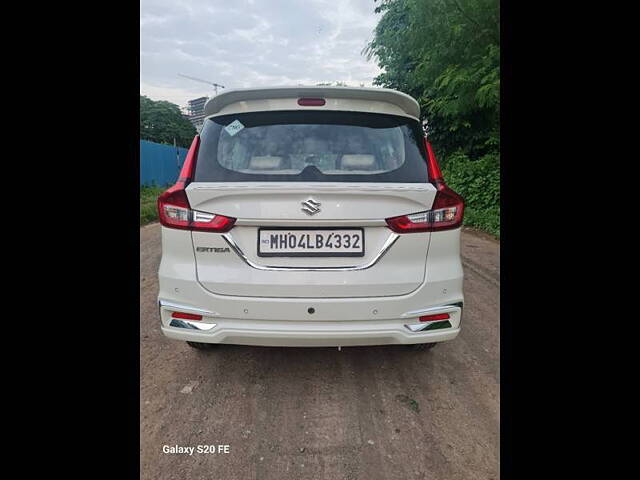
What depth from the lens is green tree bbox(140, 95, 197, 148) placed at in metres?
40.1

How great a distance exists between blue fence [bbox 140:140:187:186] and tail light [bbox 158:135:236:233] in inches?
496

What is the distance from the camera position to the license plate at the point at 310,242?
1789 millimetres

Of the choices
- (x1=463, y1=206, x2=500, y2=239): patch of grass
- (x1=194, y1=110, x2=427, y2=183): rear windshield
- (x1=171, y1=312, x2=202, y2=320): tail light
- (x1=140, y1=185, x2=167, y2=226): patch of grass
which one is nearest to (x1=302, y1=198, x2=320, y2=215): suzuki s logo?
(x1=194, y1=110, x2=427, y2=183): rear windshield

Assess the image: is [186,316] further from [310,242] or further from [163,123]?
[163,123]

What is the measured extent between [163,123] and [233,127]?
45970mm

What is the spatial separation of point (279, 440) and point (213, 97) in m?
1.96

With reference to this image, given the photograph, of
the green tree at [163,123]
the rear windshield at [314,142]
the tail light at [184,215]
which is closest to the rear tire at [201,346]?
the tail light at [184,215]

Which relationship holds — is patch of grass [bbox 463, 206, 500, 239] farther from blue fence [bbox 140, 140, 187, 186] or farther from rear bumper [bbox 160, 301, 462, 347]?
blue fence [bbox 140, 140, 187, 186]

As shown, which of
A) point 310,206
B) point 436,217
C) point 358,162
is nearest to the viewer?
point 310,206

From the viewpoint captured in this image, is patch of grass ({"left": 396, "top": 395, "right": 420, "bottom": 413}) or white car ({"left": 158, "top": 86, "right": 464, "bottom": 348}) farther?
patch of grass ({"left": 396, "top": 395, "right": 420, "bottom": 413})

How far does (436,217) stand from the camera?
73.3 inches

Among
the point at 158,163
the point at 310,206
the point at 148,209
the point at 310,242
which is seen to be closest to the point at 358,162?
the point at 310,206
